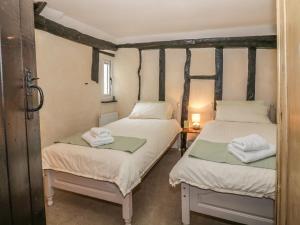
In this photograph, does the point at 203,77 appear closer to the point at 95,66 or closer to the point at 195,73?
the point at 195,73

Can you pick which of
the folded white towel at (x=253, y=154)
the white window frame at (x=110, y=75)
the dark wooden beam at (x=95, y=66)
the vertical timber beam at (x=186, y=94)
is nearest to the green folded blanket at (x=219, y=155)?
the folded white towel at (x=253, y=154)

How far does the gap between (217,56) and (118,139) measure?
237cm

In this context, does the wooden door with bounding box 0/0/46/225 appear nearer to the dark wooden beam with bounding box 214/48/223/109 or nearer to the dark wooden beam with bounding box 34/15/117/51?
the dark wooden beam with bounding box 34/15/117/51

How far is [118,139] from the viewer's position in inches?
89.7

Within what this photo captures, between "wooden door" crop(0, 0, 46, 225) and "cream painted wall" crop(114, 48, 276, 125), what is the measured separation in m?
3.34

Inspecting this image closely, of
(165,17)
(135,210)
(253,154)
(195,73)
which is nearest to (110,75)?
(195,73)

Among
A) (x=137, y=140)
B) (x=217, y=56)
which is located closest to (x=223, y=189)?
(x=137, y=140)

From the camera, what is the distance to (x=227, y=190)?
1562 millimetres

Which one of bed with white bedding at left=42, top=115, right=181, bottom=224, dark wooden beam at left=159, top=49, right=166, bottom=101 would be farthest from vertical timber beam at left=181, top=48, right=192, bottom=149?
bed with white bedding at left=42, top=115, right=181, bottom=224

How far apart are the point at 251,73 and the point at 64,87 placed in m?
2.93

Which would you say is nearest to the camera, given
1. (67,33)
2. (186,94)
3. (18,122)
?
(18,122)

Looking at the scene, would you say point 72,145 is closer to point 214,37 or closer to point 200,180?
point 200,180

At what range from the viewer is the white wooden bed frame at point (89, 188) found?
1812 millimetres

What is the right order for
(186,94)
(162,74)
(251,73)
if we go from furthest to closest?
1. (162,74)
2. (186,94)
3. (251,73)
